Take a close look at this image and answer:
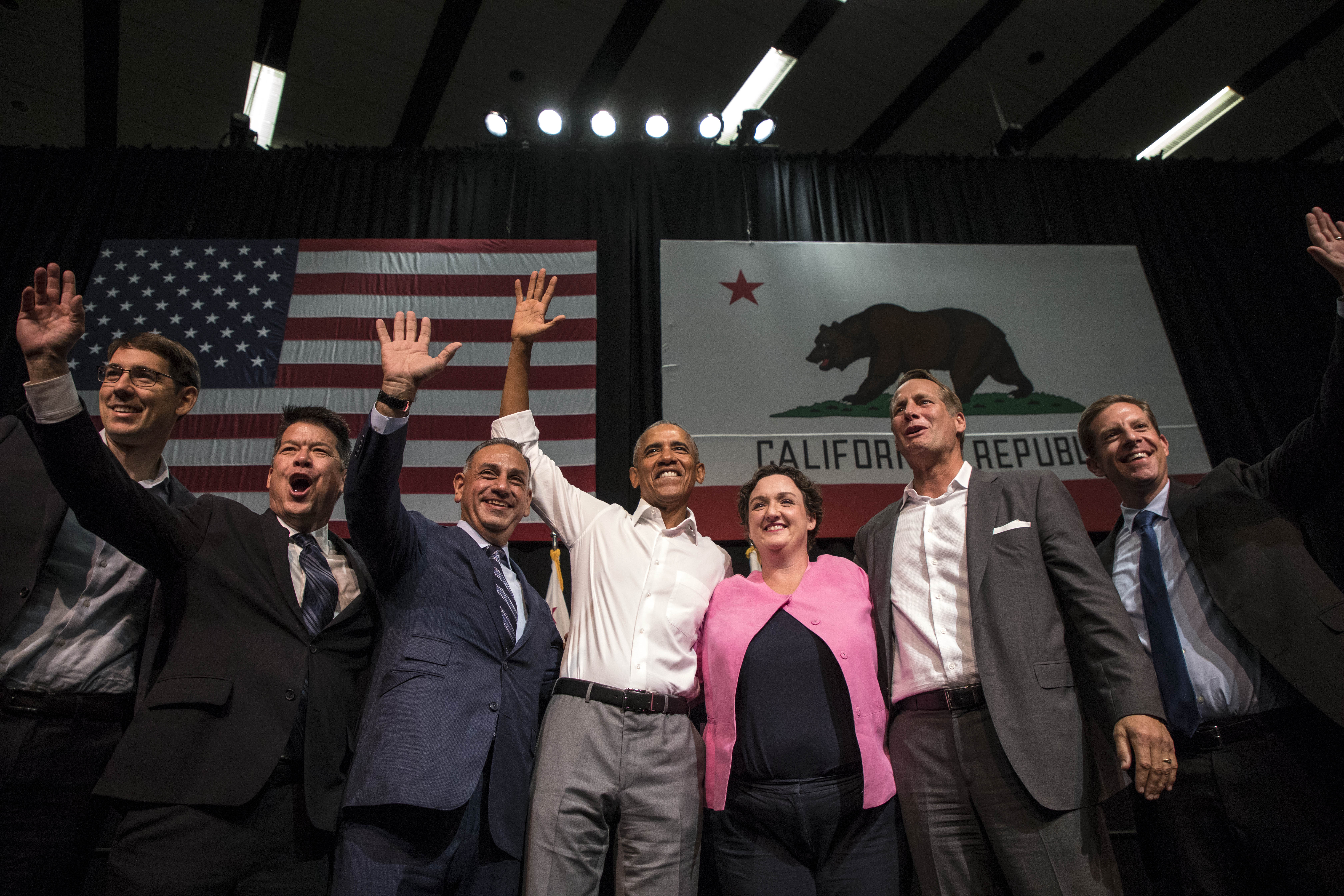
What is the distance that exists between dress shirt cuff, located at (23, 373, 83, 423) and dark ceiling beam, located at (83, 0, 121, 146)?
4.68m

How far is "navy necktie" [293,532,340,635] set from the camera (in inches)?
67.5

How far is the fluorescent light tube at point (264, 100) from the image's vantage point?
16.5 feet

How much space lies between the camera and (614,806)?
67.1 inches

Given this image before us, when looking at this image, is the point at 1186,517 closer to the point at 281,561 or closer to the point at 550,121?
A: the point at 281,561

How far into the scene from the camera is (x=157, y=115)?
17.3ft

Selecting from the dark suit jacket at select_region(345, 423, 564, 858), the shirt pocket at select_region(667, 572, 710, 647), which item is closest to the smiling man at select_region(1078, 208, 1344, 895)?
the shirt pocket at select_region(667, 572, 710, 647)

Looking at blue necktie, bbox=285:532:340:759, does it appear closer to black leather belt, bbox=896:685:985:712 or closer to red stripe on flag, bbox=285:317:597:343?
black leather belt, bbox=896:685:985:712

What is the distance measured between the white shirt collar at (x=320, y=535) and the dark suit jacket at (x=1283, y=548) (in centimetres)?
→ 220

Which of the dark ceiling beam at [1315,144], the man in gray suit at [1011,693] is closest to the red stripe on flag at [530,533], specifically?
the man in gray suit at [1011,693]

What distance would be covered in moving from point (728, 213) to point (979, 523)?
11.5 feet

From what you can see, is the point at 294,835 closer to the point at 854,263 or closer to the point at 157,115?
the point at 854,263

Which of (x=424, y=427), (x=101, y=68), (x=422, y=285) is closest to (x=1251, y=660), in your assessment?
(x=424, y=427)

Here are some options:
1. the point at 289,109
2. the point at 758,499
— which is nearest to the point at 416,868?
the point at 758,499

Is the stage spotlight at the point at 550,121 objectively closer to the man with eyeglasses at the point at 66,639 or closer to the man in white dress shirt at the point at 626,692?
the man in white dress shirt at the point at 626,692
